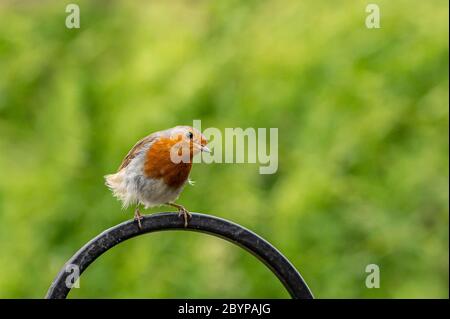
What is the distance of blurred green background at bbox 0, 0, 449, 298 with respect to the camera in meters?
4.05

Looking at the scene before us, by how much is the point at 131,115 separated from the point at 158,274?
0.74 meters

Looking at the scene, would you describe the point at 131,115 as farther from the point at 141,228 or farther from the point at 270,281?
the point at 141,228

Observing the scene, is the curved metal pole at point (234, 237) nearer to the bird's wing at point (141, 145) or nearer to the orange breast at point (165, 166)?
the orange breast at point (165, 166)

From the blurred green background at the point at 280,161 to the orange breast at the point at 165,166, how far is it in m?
1.49

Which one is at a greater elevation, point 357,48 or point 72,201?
point 357,48

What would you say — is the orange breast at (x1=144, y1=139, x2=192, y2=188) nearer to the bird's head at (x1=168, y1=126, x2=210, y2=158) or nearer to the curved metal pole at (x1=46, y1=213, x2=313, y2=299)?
the bird's head at (x1=168, y1=126, x2=210, y2=158)

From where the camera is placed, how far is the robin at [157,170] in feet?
8.04

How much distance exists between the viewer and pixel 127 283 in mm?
4105

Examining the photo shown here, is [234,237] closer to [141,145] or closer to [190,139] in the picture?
[190,139]

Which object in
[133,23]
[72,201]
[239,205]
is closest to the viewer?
[239,205]

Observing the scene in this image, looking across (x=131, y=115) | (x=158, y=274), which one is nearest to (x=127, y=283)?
(x=158, y=274)

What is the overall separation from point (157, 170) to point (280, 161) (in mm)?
1847

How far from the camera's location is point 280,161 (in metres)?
4.33

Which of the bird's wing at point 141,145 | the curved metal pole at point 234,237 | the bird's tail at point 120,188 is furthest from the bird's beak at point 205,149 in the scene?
the bird's tail at point 120,188
